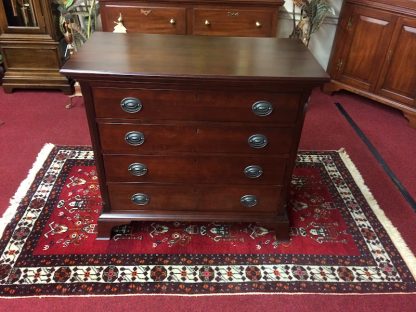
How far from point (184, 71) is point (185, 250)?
87 centimetres

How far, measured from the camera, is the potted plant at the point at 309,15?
2840 mm

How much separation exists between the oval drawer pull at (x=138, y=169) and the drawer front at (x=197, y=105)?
24 cm

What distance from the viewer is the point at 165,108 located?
1400mm

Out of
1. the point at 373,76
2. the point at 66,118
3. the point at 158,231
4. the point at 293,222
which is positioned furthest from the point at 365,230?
the point at 66,118

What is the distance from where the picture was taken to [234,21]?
8.98 feet

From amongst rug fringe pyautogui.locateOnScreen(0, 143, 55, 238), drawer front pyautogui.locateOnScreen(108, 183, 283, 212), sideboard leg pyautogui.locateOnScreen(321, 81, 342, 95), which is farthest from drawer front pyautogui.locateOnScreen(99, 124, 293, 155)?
sideboard leg pyautogui.locateOnScreen(321, 81, 342, 95)

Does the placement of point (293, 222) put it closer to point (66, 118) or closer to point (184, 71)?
point (184, 71)

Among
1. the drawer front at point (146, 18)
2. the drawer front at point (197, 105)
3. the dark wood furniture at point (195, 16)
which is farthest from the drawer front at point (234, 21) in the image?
the drawer front at point (197, 105)

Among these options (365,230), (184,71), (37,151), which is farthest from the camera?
(37,151)

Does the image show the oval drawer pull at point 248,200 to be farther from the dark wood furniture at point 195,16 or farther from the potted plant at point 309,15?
the potted plant at point 309,15

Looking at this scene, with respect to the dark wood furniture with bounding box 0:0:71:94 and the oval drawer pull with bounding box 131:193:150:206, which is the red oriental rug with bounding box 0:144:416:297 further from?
the dark wood furniture with bounding box 0:0:71:94

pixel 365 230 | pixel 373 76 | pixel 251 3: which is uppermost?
pixel 251 3

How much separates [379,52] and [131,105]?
240cm

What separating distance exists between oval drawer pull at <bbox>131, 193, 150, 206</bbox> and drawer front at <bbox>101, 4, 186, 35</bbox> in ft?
5.32
